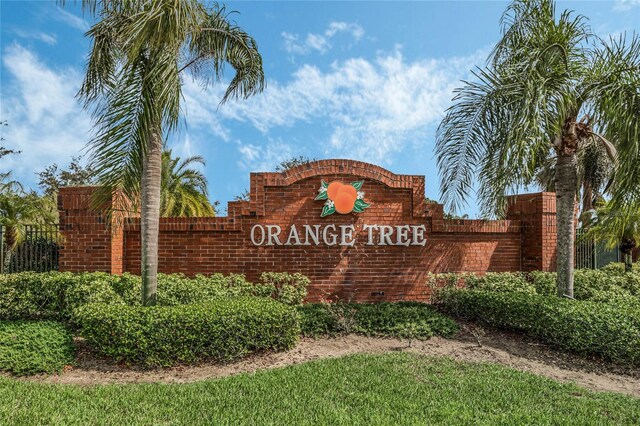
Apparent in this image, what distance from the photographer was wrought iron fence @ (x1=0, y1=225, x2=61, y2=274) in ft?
31.3

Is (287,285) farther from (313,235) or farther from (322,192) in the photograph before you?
(322,192)

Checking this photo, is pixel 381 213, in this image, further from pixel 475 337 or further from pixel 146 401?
pixel 146 401

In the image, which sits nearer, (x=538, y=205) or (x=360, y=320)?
(x=360, y=320)

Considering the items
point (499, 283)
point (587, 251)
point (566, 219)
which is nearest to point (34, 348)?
point (499, 283)

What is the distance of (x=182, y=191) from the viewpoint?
16.8 metres

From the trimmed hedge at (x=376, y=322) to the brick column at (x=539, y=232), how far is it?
12.0 feet

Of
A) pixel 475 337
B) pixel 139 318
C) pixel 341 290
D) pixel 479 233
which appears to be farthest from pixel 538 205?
pixel 139 318

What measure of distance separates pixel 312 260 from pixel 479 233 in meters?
3.95

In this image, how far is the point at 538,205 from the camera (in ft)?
31.1

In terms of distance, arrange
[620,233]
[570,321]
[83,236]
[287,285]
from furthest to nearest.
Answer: [620,233]
[83,236]
[287,285]
[570,321]

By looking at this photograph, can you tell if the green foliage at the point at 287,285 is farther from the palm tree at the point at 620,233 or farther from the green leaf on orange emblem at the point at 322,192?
the palm tree at the point at 620,233

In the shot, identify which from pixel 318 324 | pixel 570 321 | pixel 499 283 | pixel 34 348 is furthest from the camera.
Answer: pixel 499 283

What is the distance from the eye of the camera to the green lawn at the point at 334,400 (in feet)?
12.4

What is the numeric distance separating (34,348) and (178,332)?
213 cm
